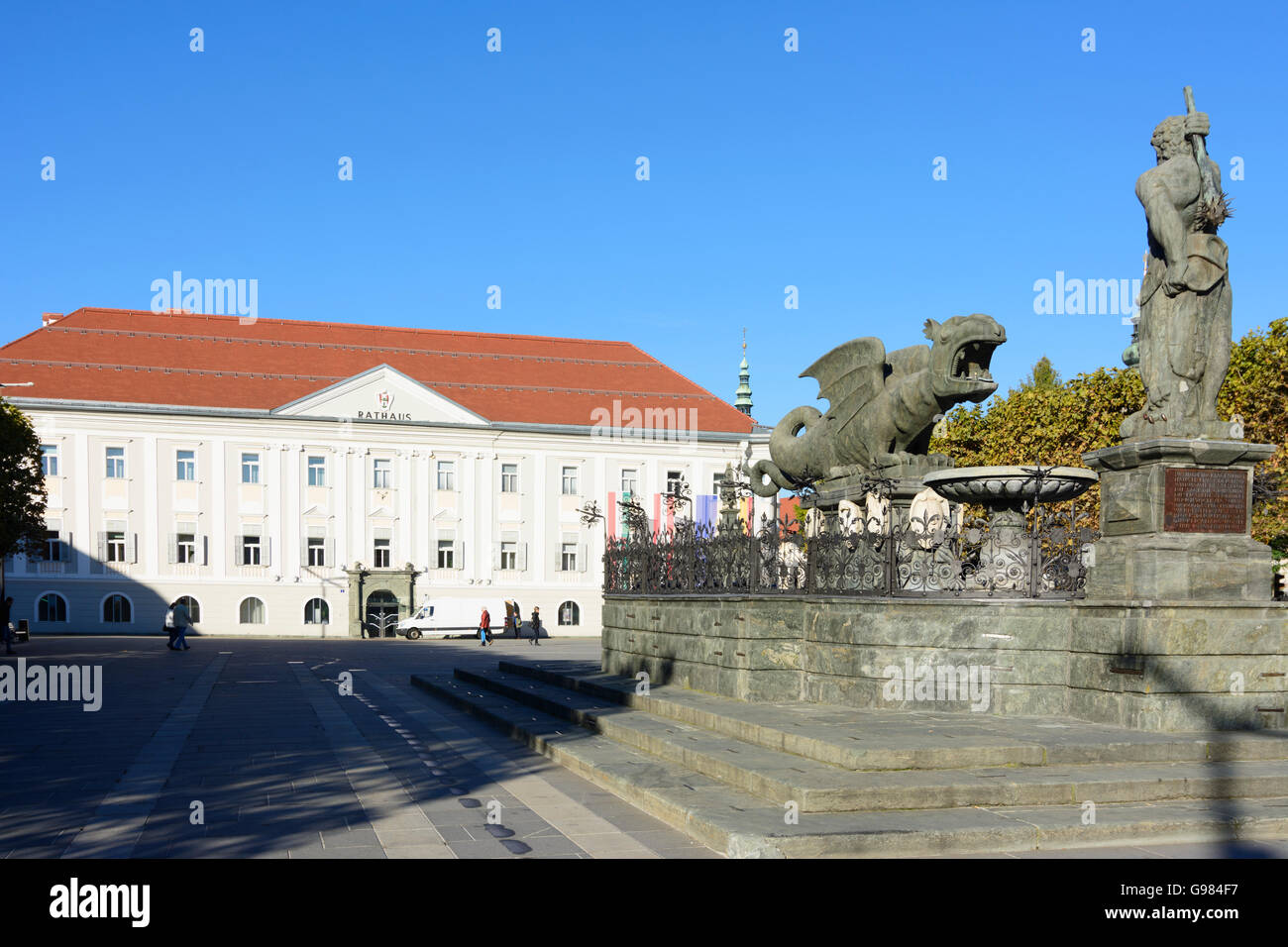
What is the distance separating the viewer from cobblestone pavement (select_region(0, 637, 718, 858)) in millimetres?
7949

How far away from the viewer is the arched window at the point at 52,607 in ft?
179

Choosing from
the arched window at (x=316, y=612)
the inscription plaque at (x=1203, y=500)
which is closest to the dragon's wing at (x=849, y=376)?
the inscription plaque at (x=1203, y=500)

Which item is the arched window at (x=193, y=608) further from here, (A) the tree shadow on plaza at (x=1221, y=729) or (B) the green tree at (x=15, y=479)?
(A) the tree shadow on plaza at (x=1221, y=729)

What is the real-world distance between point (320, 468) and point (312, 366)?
6267 millimetres

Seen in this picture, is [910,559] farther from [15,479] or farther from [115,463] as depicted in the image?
[115,463]

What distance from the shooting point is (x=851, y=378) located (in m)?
16.3

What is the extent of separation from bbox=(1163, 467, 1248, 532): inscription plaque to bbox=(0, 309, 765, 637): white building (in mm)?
40808

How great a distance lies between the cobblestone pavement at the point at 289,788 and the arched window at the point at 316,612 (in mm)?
39637

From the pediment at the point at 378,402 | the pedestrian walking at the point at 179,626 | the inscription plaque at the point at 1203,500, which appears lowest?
the pedestrian walking at the point at 179,626

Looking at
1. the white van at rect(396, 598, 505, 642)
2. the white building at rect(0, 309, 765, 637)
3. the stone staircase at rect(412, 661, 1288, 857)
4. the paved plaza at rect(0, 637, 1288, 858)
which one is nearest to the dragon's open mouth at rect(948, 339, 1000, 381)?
the stone staircase at rect(412, 661, 1288, 857)

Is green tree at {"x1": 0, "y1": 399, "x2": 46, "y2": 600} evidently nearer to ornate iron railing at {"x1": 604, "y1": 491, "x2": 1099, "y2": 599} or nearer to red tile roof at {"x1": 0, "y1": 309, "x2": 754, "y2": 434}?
red tile roof at {"x1": 0, "y1": 309, "x2": 754, "y2": 434}

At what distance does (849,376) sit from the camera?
16312mm

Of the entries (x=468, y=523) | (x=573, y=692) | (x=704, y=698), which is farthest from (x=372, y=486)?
(x=704, y=698)

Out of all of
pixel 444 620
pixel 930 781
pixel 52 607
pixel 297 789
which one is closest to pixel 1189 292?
pixel 930 781
